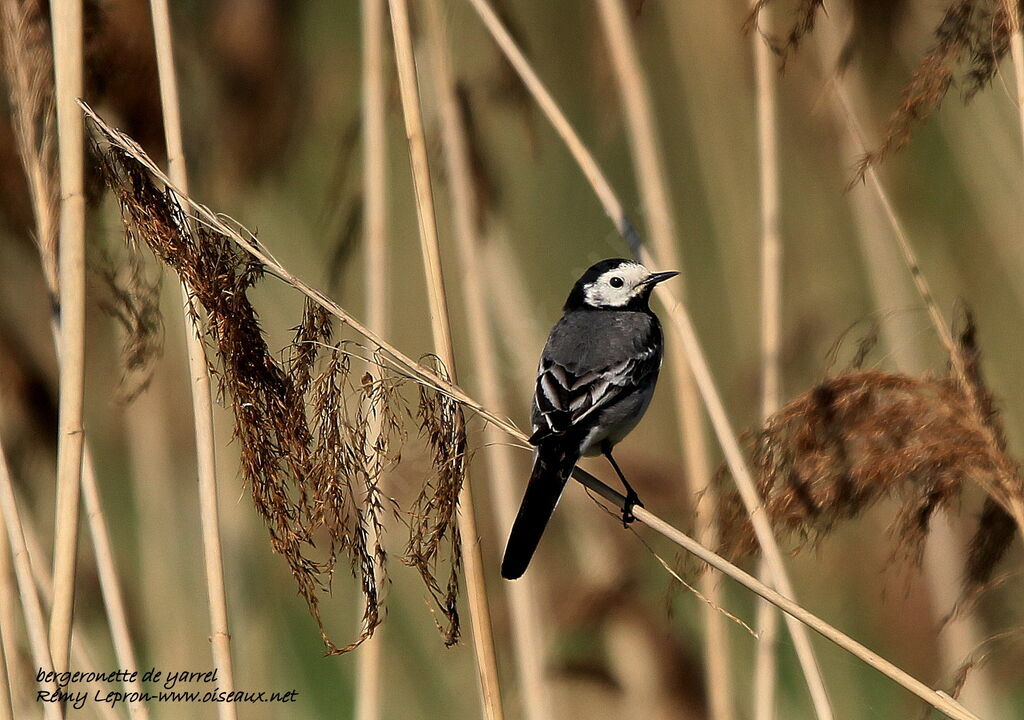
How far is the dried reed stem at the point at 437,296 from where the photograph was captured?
1.79 m

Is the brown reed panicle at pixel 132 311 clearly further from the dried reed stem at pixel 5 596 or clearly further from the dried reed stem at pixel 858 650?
the dried reed stem at pixel 858 650

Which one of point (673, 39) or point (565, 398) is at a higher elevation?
point (673, 39)

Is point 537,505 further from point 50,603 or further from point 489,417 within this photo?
point 50,603

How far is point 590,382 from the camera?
2396 mm

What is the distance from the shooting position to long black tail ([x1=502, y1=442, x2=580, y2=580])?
1816 mm

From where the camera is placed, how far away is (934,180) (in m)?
3.08

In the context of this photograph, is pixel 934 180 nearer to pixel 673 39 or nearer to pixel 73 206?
pixel 673 39

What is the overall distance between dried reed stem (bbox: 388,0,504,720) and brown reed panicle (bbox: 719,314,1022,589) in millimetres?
637

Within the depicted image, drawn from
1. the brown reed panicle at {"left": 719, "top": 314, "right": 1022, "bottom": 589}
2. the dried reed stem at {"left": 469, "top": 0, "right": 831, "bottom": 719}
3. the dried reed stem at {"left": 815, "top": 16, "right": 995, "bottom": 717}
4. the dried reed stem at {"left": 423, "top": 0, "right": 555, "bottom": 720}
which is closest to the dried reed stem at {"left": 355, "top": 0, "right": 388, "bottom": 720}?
the dried reed stem at {"left": 423, "top": 0, "right": 555, "bottom": 720}

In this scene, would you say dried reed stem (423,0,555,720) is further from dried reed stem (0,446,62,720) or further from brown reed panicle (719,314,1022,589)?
dried reed stem (0,446,62,720)

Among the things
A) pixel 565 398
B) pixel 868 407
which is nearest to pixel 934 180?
pixel 868 407

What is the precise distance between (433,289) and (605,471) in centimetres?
153

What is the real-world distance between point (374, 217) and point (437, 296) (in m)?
0.62

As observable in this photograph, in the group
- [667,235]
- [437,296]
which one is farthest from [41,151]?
[667,235]
